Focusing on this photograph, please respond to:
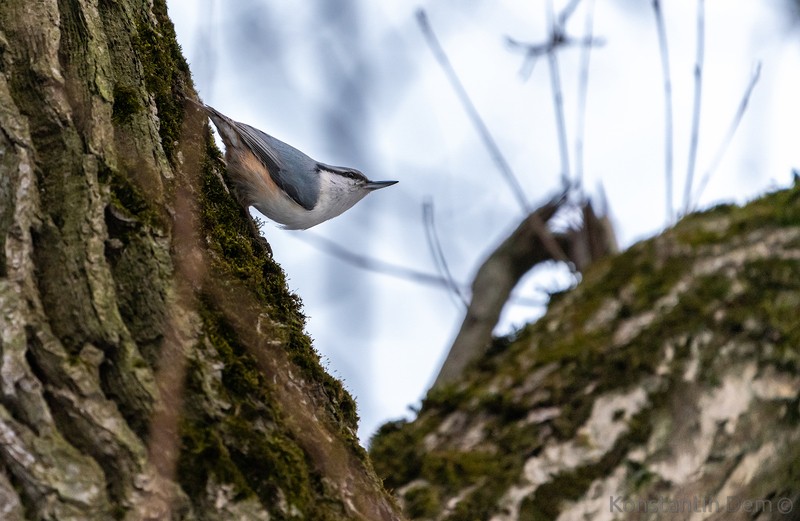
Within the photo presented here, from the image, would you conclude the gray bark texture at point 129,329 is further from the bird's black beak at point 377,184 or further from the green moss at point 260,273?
the bird's black beak at point 377,184

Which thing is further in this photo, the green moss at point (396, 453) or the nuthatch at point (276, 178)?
the nuthatch at point (276, 178)

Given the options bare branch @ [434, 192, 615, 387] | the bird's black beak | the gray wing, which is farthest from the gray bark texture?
bare branch @ [434, 192, 615, 387]

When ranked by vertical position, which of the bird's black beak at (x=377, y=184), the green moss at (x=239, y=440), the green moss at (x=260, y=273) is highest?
the bird's black beak at (x=377, y=184)

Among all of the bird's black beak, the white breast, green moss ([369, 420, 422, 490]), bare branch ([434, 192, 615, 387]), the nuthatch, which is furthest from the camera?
bare branch ([434, 192, 615, 387])

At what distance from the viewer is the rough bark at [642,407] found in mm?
2359

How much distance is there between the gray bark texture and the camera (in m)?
1.26

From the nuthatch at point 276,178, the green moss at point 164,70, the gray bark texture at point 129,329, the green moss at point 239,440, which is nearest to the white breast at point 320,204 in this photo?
the nuthatch at point 276,178

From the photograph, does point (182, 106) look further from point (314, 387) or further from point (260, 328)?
point (314, 387)

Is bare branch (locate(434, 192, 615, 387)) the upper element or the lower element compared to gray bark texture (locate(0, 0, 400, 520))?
upper

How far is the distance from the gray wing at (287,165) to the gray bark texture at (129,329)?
926 mm

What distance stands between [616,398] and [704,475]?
345 millimetres

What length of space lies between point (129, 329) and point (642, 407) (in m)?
1.70

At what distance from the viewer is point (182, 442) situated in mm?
1350

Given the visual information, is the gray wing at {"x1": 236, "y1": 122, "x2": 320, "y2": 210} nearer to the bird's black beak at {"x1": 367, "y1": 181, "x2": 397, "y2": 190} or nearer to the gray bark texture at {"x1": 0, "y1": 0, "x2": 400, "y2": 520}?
the bird's black beak at {"x1": 367, "y1": 181, "x2": 397, "y2": 190}
